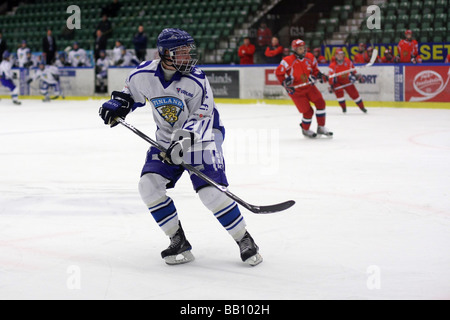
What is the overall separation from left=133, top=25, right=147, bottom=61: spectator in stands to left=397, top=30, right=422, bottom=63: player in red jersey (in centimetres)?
653

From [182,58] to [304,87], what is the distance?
6.15 metres

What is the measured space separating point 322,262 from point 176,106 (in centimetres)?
104

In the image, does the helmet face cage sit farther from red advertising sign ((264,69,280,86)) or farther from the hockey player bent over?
red advertising sign ((264,69,280,86))

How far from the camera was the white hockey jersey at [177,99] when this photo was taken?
3617 mm

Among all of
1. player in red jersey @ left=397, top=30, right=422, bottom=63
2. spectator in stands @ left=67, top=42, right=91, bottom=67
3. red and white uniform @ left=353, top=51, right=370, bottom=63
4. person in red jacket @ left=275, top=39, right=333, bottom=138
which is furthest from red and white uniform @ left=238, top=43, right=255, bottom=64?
person in red jacket @ left=275, top=39, right=333, bottom=138

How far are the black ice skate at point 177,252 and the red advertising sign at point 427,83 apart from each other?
406 inches

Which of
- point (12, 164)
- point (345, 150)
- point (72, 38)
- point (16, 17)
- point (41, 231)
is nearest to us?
point (41, 231)

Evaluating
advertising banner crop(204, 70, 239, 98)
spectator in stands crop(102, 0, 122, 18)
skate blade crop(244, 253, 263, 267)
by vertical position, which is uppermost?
spectator in stands crop(102, 0, 122, 18)

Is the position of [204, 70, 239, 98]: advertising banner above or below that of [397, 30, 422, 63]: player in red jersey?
below

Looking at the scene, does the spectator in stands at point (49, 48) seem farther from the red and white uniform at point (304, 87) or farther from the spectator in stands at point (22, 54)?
the red and white uniform at point (304, 87)

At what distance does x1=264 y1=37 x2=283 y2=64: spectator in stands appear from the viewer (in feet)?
52.0
